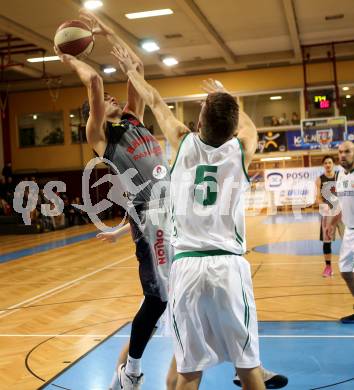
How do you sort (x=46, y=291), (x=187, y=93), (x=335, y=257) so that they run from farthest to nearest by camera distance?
(x=187, y=93) < (x=335, y=257) < (x=46, y=291)

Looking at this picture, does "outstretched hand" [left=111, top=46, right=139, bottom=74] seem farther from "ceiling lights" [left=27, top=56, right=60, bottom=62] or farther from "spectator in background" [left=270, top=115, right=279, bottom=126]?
"spectator in background" [left=270, top=115, right=279, bottom=126]

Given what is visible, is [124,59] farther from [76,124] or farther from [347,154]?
[76,124]

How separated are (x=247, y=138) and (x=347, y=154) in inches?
126

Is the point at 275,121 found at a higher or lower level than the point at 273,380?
higher

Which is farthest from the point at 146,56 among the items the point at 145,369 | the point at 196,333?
the point at 196,333

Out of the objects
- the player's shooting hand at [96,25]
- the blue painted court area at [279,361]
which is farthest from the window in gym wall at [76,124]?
the player's shooting hand at [96,25]

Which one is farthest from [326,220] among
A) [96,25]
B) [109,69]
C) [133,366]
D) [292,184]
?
[109,69]

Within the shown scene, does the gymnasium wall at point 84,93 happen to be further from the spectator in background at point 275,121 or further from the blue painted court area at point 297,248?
the blue painted court area at point 297,248

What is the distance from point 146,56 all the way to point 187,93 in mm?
3836

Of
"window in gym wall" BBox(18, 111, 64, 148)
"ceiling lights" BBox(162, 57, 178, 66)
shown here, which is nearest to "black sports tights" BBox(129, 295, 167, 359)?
"ceiling lights" BBox(162, 57, 178, 66)

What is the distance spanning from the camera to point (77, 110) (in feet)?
78.4

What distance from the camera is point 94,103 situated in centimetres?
341

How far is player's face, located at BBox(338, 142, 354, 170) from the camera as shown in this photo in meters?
5.57

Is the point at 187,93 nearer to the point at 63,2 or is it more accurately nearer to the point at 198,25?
the point at 198,25
